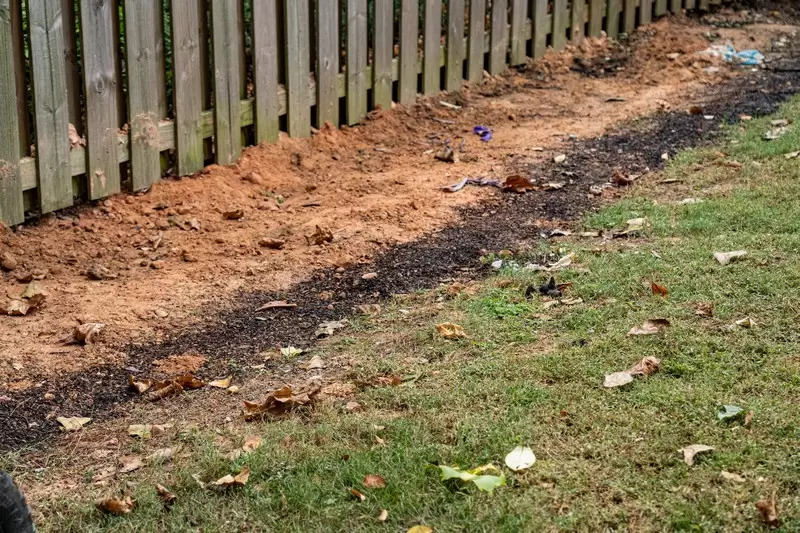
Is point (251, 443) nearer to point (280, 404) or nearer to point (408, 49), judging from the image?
point (280, 404)

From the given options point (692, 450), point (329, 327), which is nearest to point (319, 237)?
point (329, 327)

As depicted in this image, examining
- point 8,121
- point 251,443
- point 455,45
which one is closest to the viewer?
point 251,443

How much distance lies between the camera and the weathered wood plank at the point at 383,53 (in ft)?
28.2

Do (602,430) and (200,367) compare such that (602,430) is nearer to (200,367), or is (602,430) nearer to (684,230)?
(200,367)

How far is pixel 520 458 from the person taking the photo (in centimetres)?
374

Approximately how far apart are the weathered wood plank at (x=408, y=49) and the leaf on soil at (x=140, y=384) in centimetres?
469

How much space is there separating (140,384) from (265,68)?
339cm

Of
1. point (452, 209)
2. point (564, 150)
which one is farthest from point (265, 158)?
point (564, 150)

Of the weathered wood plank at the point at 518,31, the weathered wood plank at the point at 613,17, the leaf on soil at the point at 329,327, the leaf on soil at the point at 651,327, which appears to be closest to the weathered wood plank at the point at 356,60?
the weathered wood plank at the point at 518,31

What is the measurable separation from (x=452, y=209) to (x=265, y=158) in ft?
4.87

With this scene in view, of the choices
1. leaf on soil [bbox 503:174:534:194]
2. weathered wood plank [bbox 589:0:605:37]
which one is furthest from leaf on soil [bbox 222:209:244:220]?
weathered wood plank [bbox 589:0:605:37]

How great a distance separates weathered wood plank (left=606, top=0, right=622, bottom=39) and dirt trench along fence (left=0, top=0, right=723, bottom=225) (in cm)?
226

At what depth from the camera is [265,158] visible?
305 inches

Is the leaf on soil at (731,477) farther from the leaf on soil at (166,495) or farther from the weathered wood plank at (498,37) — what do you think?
the weathered wood plank at (498,37)
